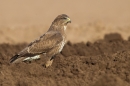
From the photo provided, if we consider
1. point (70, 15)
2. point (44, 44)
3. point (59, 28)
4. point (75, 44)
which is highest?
point (70, 15)

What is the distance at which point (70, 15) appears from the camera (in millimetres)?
41875

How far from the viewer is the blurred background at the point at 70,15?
27.6 meters

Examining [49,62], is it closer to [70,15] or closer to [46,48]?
[46,48]

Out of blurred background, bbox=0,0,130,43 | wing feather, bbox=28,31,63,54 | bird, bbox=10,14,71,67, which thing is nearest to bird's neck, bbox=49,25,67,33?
bird, bbox=10,14,71,67

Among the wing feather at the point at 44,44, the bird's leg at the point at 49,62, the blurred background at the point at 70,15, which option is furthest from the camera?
the blurred background at the point at 70,15

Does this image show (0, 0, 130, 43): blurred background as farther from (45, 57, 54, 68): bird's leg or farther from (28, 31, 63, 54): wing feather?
(45, 57, 54, 68): bird's leg

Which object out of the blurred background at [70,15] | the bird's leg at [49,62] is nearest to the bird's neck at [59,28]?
the bird's leg at [49,62]

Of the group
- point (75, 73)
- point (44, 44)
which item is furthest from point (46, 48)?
point (75, 73)

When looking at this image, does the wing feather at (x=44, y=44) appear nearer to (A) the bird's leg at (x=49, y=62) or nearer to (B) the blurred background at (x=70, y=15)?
(A) the bird's leg at (x=49, y=62)

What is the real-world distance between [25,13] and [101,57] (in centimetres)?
3231

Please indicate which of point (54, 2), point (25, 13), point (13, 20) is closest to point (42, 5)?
point (54, 2)

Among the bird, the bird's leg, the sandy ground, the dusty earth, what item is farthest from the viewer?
the bird

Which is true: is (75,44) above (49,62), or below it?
above

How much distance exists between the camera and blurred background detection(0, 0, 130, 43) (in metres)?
27.6
